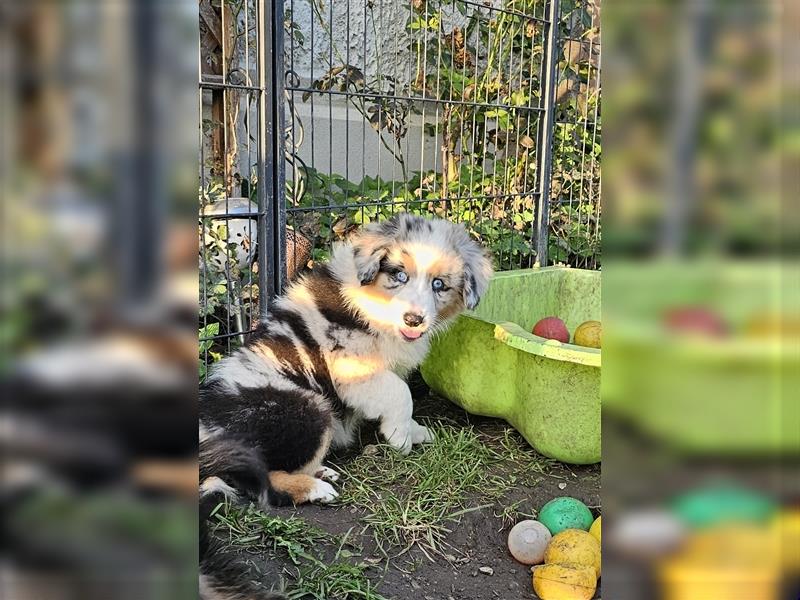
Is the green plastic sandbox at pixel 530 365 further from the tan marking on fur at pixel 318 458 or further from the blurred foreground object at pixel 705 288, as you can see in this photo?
the blurred foreground object at pixel 705 288

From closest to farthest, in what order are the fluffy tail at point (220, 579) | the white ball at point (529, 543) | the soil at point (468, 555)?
the fluffy tail at point (220, 579) → the soil at point (468, 555) → the white ball at point (529, 543)

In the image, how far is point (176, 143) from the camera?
1.38ft

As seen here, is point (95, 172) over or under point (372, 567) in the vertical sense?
over

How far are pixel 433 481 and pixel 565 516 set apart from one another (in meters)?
0.63

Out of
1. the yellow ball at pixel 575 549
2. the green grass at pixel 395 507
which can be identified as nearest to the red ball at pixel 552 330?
the green grass at pixel 395 507

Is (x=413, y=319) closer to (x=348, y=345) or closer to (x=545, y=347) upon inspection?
(x=348, y=345)

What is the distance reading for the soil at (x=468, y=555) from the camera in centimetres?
222

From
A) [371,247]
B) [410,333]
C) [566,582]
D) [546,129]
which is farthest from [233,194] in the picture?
[566,582]

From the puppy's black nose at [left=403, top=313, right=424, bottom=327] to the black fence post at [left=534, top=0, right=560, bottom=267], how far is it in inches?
84.0

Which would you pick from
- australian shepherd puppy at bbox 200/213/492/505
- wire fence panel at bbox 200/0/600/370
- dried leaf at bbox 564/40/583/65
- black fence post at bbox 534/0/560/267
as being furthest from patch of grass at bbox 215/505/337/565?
dried leaf at bbox 564/40/583/65

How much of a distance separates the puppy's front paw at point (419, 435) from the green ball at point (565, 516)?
936 millimetres

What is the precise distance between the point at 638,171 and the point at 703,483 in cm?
18

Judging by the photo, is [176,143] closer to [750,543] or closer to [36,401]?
[36,401]

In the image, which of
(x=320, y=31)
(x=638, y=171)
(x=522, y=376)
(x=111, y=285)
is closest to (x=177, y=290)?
(x=111, y=285)
